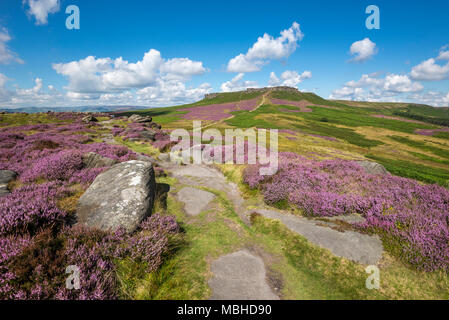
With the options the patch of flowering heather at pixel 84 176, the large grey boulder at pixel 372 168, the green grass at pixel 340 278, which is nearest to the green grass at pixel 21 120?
the patch of flowering heather at pixel 84 176

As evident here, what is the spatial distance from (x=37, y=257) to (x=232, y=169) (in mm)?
13627

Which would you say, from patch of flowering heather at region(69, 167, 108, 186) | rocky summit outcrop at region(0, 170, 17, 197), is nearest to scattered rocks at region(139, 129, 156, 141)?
patch of flowering heather at region(69, 167, 108, 186)

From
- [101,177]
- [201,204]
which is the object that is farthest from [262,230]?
[101,177]

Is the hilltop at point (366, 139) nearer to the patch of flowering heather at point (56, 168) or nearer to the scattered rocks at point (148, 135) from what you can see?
the scattered rocks at point (148, 135)

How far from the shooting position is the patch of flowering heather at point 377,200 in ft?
20.9

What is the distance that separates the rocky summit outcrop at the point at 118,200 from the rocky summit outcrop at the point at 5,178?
359 centimetres

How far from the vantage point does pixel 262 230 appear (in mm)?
8688

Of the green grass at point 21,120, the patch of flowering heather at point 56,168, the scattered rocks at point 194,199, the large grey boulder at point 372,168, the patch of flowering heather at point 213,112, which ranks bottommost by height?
the scattered rocks at point 194,199

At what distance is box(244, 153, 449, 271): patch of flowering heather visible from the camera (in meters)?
6.36

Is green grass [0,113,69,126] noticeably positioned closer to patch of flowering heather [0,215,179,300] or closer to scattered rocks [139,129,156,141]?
scattered rocks [139,129,156,141]

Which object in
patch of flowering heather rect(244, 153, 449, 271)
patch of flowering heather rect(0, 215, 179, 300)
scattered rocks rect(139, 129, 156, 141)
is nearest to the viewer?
patch of flowering heather rect(0, 215, 179, 300)

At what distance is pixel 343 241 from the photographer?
732 centimetres

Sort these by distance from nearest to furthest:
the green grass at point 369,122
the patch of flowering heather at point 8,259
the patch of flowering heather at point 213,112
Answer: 1. the patch of flowering heather at point 8,259
2. the green grass at point 369,122
3. the patch of flowering heather at point 213,112

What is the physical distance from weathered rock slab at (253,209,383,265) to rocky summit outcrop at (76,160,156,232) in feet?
21.3
